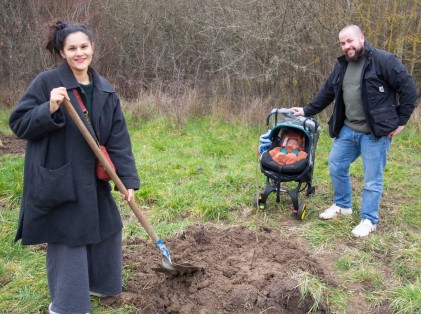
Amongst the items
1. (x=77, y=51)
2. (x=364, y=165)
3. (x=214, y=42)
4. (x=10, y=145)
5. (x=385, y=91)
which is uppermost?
(x=77, y=51)

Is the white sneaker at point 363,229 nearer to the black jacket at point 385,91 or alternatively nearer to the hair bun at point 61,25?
the black jacket at point 385,91

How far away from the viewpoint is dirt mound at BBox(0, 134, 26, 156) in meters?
7.87

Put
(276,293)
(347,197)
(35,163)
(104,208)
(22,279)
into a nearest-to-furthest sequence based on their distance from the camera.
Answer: (35,163) < (104,208) < (276,293) < (22,279) < (347,197)

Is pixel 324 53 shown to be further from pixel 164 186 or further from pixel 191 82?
pixel 164 186

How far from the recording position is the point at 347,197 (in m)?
5.17

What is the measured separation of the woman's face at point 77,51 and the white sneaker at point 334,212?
131 inches

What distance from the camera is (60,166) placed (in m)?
2.88

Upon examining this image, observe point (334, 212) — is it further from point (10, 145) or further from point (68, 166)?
point (10, 145)

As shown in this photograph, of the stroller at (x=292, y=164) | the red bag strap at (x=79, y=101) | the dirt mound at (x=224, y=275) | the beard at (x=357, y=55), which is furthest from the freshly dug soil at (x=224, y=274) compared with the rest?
the beard at (x=357, y=55)

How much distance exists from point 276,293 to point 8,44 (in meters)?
11.9

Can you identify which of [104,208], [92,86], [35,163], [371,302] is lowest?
[371,302]

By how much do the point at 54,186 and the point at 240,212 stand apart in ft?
9.58

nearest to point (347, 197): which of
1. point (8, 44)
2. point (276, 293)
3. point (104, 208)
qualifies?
point (276, 293)

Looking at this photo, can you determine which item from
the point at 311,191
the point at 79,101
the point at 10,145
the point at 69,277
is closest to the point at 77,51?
the point at 79,101
